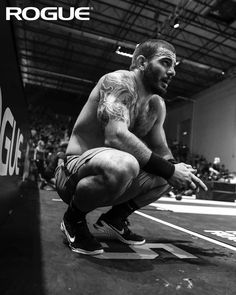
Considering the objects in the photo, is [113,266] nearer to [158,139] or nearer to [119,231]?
[119,231]

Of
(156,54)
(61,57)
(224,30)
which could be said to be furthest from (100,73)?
(156,54)

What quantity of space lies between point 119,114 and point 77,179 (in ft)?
1.12

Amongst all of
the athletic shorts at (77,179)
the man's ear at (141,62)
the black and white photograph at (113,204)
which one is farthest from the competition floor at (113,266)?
the man's ear at (141,62)

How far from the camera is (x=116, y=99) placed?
1.39 m

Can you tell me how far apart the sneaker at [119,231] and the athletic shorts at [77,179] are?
224mm

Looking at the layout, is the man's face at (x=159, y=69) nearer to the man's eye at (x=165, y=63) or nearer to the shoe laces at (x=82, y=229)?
the man's eye at (x=165, y=63)

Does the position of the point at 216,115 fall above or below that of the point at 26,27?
below

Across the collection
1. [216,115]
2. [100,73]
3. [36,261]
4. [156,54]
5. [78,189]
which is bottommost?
[36,261]

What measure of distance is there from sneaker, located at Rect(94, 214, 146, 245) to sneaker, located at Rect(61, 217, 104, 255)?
283 mm

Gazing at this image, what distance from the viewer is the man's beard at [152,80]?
152cm

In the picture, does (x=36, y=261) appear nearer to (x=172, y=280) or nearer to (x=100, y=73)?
(x=172, y=280)

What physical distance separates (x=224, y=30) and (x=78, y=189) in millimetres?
11037

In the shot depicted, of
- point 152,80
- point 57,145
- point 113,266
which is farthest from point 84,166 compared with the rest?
point 57,145

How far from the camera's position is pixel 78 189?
4.46 feet
